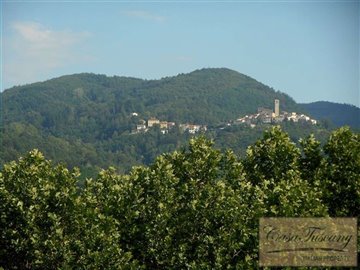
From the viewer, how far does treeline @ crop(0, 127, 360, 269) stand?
23047 mm

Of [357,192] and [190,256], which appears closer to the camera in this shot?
[190,256]

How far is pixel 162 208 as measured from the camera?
24.2 meters

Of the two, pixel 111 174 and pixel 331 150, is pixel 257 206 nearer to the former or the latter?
pixel 331 150

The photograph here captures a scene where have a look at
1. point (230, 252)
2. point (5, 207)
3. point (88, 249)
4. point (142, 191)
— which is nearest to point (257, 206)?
point (230, 252)

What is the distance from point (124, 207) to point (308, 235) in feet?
25.5

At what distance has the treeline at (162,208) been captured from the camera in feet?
75.6

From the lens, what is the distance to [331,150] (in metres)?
27.1
